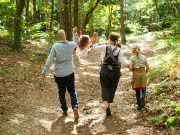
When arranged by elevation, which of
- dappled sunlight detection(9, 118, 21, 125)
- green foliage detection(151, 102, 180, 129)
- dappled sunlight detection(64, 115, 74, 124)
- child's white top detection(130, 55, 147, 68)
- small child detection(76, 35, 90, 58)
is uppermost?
small child detection(76, 35, 90, 58)

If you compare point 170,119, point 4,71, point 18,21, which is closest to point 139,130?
point 170,119

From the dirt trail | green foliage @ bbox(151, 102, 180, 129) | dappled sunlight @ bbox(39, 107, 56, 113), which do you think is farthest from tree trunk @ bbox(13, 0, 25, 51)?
green foliage @ bbox(151, 102, 180, 129)

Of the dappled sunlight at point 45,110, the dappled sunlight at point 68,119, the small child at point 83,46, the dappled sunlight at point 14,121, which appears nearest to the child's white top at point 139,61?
Result: the small child at point 83,46

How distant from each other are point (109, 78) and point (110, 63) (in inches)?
14.2

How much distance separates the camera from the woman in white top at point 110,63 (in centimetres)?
808

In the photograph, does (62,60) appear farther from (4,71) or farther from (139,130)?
(4,71)

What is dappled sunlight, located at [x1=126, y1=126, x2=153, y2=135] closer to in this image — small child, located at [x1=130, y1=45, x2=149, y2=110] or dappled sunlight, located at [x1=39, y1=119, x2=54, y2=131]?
small child, located at [x1=130, y1=45, x2=149, y2=110]

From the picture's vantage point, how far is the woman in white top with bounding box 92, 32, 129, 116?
8078 mm

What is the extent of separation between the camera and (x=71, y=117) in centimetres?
862

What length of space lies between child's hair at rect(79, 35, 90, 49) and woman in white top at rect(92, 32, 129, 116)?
246mm

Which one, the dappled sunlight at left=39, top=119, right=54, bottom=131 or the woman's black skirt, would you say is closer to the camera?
the dappled sunlight at left=39, top=119, right=54, bottom=131

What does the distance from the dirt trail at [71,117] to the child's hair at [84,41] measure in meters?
1.80

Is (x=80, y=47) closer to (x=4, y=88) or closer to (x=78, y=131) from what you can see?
(x=78, y=131)

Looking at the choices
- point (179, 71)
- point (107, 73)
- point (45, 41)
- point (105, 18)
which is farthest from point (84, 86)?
point (105, 18)
